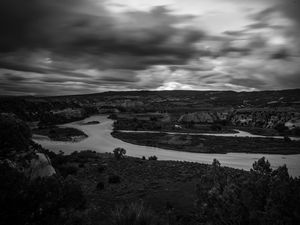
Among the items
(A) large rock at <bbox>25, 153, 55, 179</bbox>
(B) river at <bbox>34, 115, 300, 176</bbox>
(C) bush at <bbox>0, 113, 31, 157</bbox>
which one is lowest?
(B) river at <bbox>34, 115, 300, 176</bbox>

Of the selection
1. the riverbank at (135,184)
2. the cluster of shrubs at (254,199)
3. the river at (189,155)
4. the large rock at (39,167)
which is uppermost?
the cluster of shrubs at (254,199)

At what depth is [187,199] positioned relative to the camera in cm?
2114

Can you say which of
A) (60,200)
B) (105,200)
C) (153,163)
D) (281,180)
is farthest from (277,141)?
(60,200)

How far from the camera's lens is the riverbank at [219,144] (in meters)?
54.1

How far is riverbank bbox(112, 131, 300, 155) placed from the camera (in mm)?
54125

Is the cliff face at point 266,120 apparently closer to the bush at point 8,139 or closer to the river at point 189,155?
the river at point 189,155

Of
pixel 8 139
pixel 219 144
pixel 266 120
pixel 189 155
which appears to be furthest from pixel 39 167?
pixel 266 120

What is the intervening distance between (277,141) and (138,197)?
50.9 m

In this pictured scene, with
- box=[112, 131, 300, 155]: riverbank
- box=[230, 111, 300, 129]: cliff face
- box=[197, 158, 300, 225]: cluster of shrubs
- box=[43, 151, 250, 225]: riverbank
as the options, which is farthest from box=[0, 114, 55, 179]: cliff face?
box=[230, 111, 300, 129]: cliff face

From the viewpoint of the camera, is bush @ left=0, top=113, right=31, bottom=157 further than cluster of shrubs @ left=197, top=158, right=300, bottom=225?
Yes

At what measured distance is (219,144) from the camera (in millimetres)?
60250

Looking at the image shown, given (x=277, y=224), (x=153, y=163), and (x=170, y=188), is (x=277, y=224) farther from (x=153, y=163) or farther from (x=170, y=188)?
(x=153, y=163)

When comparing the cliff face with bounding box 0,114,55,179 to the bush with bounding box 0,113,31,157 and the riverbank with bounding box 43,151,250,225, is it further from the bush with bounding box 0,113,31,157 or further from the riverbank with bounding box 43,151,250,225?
the riverbank with bounding box 43,151,250,225

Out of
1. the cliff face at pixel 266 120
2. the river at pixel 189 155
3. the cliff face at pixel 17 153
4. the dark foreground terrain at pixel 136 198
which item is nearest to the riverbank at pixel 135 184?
the dark foreground terrain at pixel 136 198
